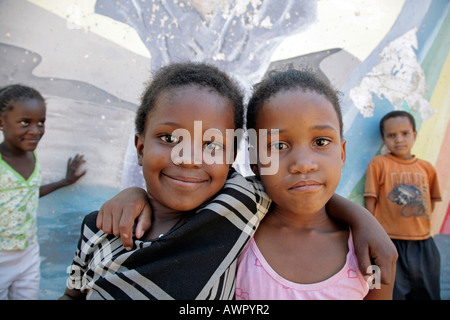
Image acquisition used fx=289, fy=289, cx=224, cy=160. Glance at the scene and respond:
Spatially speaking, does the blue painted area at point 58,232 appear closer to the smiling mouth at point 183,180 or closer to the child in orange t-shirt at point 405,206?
the smiling mouth at point 183,180

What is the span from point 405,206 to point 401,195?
92 mm

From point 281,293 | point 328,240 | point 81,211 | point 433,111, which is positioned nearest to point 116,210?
point 281,293

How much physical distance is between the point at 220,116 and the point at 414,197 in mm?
2141

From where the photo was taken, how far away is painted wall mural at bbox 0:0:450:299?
2129 millimetres

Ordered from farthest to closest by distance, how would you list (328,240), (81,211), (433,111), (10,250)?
(433,111), (81,211), (10,250), (328,240)

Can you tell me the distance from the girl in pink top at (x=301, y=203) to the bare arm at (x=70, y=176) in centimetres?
161

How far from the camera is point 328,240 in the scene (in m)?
1.03

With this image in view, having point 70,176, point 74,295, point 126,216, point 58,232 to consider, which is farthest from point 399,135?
point 58,232

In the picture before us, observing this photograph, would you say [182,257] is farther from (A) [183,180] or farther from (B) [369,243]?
(B) [369,243]

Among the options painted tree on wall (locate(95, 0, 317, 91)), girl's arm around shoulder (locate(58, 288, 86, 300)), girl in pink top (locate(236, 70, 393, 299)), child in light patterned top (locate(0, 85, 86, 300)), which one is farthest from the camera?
painted tree on wall (locate(95, 0, 317, 91))

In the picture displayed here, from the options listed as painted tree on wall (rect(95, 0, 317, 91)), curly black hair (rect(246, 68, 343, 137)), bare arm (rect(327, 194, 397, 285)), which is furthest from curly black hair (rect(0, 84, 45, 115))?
bare arm (rect(327, 194, 397, 285))

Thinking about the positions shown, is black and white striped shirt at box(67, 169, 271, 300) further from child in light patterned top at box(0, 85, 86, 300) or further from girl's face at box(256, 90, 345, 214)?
child in light patterned top at box(0, 85, 86, 300)

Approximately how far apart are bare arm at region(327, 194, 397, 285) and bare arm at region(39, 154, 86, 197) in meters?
1.86
